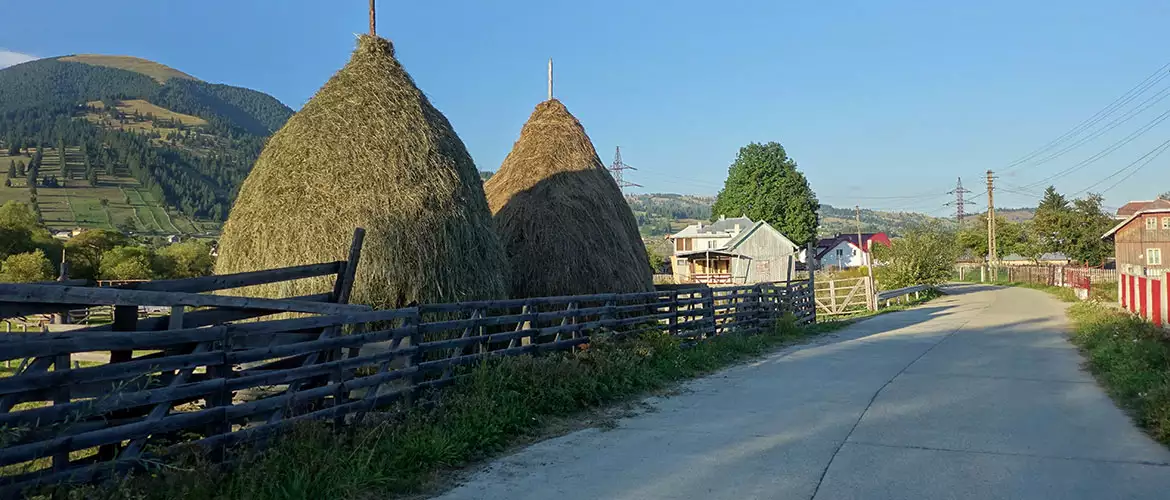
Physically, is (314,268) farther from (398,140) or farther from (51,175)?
(51,175)

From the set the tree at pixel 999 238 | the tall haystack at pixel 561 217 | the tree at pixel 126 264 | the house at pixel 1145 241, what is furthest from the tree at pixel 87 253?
the tree at pixel 999 238

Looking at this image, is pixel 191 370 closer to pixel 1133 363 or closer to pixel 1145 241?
pixel 1133 363

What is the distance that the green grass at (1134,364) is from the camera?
8406 mm

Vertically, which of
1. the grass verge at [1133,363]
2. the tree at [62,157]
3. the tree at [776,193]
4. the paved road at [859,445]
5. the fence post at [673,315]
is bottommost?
the paved road at [859,445]

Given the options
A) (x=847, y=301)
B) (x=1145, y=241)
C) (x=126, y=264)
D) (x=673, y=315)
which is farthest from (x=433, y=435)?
(x=1145, y=241)

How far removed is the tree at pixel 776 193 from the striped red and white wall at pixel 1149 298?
56.0m

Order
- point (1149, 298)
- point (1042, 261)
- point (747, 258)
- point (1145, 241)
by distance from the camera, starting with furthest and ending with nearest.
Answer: point (1042, 261) < point (747, 258) < point (1145, 241) < point (1149, 298)

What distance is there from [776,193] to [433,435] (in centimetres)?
7547

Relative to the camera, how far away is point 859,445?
7.50m

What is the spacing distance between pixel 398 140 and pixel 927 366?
9.30m

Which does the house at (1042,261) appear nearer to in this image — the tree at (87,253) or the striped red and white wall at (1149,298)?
the striped red and white wall at (1149,298)

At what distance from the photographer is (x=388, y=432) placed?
23.1 ft

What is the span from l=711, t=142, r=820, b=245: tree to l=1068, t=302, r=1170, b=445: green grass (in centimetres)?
5987

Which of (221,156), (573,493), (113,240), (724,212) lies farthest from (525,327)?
(221,156)
